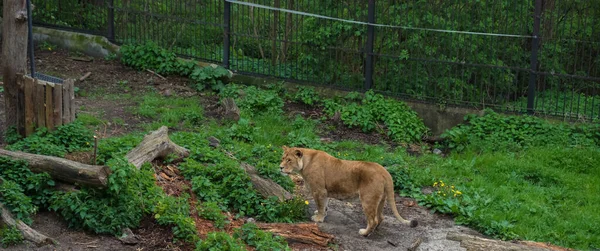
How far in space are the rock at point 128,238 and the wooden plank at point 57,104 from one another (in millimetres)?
2386

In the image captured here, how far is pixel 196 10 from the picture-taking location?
1576 centimetres

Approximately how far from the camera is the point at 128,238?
27.0ft

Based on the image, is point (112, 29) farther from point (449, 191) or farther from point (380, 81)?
point (449, 191)

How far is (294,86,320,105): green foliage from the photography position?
14.4 meters

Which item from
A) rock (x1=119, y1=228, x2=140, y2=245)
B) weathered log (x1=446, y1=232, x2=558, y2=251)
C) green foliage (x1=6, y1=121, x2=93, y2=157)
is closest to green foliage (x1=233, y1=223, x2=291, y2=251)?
rock (x1=119, y1=228, x2=140, y2=245)

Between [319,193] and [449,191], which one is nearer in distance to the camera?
[319,193]

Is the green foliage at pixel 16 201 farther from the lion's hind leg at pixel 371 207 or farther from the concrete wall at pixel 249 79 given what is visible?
the concrete wall at pixel 249 79

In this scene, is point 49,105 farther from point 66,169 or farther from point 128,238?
point 128,238

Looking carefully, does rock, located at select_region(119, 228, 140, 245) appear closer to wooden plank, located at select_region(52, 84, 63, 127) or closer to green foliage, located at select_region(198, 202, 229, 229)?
green foliage, located at select_region(198, 202, 229, 229)

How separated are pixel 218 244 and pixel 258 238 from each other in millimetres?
614

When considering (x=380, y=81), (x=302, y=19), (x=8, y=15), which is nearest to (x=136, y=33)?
(x=302, y=19)

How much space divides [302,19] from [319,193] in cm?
613

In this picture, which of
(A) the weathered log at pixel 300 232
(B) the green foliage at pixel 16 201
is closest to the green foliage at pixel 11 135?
(B) the green foliage at pixel 16 201

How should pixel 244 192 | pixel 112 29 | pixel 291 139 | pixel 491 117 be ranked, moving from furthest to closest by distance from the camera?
1. pixel 112 29
2. pixel 491 117
3. pixel 291 139
4. pixel 244 192
